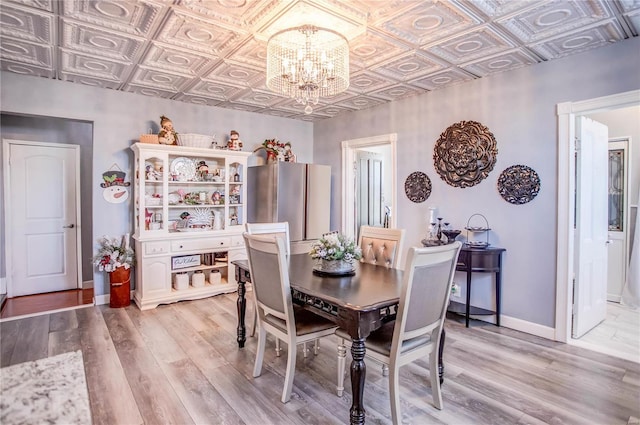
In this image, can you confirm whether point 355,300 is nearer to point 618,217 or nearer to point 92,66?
point 92,66

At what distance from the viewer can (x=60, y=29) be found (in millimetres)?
2605

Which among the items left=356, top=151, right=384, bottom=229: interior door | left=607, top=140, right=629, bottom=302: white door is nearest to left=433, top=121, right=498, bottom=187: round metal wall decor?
left=356, top=151, right=384, bottom=229: interior door

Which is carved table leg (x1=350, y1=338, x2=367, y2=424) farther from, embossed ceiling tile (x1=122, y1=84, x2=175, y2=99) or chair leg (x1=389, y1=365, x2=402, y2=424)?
embossed ceiling tile (x1=122, y1=84, x2=175, y2=99)

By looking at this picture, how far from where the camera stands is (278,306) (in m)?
2.30

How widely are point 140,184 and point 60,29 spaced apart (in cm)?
178

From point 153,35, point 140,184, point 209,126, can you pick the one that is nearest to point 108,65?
point 153,35

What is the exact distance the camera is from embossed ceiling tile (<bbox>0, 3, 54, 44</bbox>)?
2.34m

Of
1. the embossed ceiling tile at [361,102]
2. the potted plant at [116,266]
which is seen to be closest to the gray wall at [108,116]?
the potted plant at [116,266]

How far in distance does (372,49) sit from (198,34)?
4.57ft

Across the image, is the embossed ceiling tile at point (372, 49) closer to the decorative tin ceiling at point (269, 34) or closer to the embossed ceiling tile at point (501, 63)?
the decorative tin ceiling at point (269, 34)

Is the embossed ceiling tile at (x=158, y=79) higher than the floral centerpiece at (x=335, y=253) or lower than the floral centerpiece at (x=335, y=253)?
higher

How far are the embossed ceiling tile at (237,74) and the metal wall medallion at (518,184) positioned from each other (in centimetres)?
263

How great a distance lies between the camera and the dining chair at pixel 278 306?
7.28 feet

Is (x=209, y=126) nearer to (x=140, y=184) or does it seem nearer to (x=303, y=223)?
(x=140, y=184)
